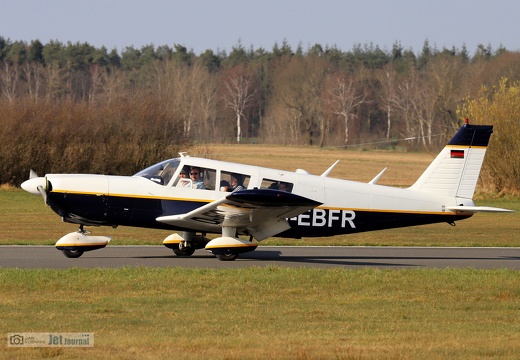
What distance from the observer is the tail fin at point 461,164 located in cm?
1755

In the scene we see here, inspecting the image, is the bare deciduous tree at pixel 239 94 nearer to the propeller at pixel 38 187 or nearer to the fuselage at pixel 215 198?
the fuselage at pixel 215 198

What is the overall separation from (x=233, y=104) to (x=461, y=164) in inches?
4010

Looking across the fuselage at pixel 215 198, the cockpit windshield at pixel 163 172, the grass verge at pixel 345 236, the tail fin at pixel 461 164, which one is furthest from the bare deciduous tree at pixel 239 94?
the cockpit windshield at pixel 163 172

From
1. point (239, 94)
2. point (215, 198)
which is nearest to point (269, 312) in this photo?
point (215, 198)

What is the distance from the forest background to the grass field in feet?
89.6

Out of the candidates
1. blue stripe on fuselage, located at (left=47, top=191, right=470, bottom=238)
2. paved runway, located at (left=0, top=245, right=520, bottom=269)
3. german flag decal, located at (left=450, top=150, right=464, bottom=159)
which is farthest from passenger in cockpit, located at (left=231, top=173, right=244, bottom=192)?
german flag decal, located at (left=450, top=150, right=464, bottom=159)

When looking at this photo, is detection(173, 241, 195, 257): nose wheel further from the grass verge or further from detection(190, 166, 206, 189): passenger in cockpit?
the grass verge

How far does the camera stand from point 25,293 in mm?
12539

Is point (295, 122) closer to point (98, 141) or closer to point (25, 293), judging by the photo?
point (98, 141)

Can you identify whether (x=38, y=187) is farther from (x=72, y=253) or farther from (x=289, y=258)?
(x=289, y=258)

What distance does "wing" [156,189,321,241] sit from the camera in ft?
50.3

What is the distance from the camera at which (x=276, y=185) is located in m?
16.6

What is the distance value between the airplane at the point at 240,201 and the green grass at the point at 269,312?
69.0 inches

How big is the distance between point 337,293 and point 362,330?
2.79 meters
